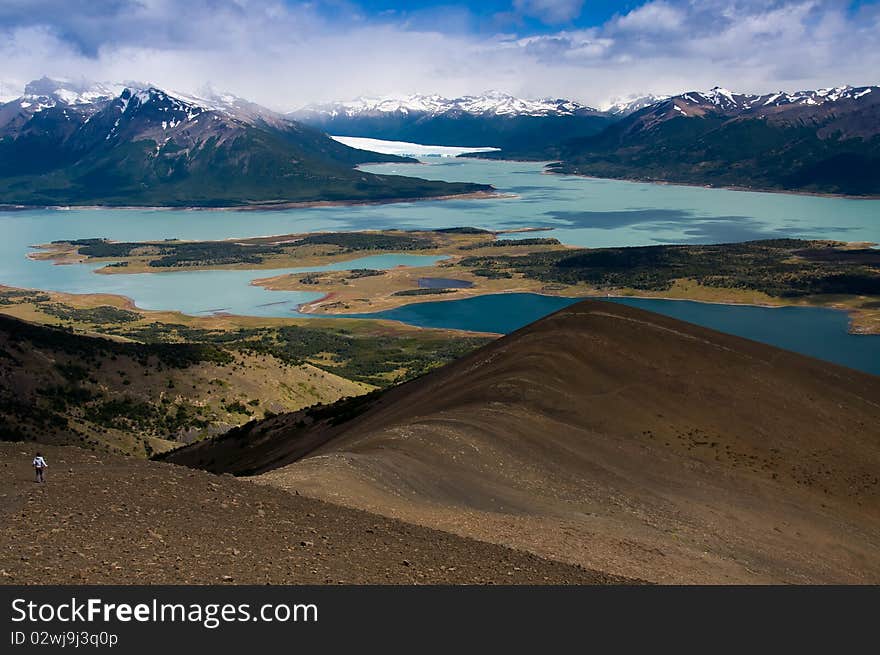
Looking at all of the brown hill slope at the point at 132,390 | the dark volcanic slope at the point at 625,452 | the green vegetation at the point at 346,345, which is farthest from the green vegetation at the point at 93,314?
the dark volcanic slope at the point at 625,452

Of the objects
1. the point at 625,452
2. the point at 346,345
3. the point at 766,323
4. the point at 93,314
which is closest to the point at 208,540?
the point at 625,452

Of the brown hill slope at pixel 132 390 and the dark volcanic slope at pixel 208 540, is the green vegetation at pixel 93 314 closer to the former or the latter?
the brown hill slope at pixel 132 390

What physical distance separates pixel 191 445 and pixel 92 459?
127 ft

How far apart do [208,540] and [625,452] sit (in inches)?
1031

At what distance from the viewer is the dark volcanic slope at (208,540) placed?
2153 centimetres

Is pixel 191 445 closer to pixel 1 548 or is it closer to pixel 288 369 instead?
pixel 288 369

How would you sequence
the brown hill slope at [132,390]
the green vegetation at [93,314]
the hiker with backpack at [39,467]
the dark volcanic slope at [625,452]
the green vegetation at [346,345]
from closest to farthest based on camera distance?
the hiker with backpack at [39,467], the dark volcanic slope at [625,452], the brown hill slope at [132,390], the green vegetation at [346,345], the green vegetation at [93,314]

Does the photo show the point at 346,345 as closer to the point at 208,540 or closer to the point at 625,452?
the point at 625,452

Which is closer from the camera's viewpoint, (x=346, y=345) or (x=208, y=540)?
(x=208, y=540)

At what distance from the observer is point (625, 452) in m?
44.5

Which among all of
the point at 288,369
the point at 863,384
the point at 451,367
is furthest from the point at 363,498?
the point at 288,369

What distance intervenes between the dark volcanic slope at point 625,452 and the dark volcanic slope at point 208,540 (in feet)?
10.7

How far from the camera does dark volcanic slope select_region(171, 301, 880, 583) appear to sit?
32344 millimetres

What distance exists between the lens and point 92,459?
107 feet
